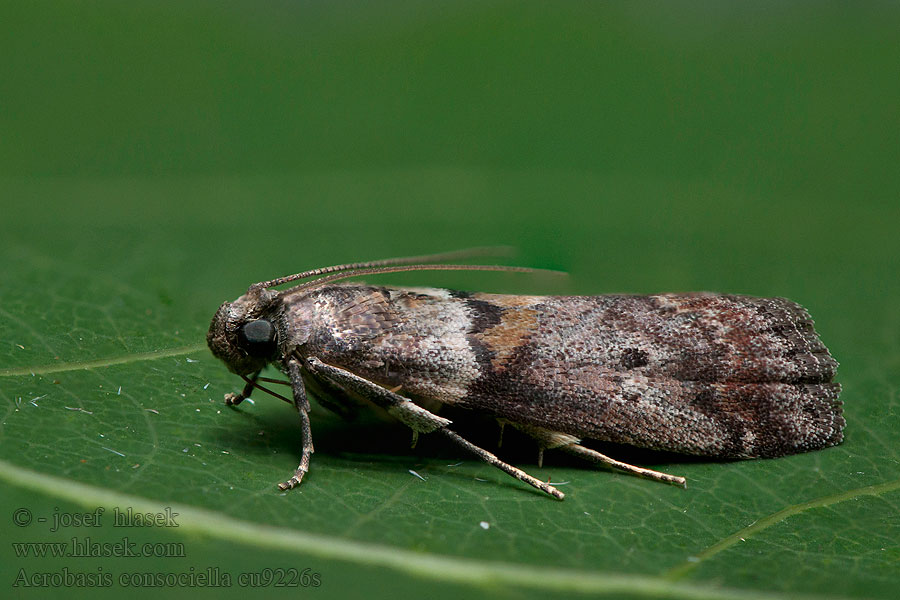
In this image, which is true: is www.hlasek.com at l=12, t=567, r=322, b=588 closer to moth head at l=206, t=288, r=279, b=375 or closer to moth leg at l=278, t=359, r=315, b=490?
moth leg at l=278, t=359, r=315, b=490

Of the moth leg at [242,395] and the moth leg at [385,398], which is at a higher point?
the moth leg at [385,398]

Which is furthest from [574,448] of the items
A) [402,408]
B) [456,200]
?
[456,200]

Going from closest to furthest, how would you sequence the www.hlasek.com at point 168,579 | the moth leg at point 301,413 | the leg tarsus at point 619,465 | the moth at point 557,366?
the www.hlasek.com at point 168,579 → the moth leg at point 301,413 → the leg tarsus at point 619,465 → the moth at point 557,366

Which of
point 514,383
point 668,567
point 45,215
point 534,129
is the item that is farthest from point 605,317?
point 45,215

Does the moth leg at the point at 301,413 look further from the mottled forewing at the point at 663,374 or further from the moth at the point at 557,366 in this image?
the mottled forewing at the point at 663,374

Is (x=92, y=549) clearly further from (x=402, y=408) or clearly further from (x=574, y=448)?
(x=574, y=448)

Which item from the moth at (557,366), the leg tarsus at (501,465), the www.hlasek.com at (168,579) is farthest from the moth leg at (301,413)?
the www.hlasek.com at (168,579)

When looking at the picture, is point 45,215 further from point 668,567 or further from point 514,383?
point 668,567

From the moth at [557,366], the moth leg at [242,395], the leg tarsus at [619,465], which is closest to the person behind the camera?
the leg tarsus at [619,465]
